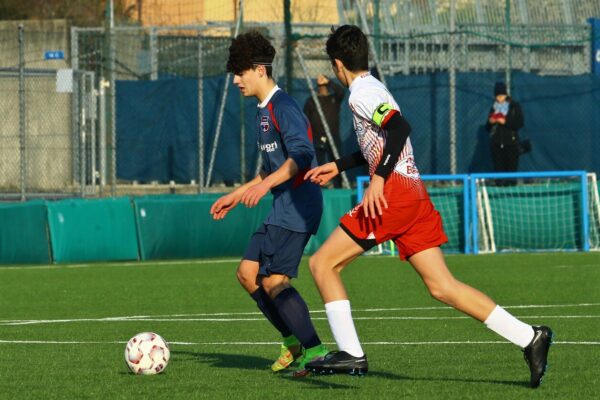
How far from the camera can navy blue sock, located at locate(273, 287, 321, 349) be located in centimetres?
900

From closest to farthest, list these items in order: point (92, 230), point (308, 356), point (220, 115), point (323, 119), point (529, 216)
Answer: point (308, 356) → point (92, 230) → point (529, 216) → point (323, 119) → point (220, 115)

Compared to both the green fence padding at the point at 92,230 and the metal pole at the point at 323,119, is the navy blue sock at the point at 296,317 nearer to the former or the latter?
the green fence padding at the point at 92,230

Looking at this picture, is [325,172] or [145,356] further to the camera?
[145,356]

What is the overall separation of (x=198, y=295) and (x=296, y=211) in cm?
676

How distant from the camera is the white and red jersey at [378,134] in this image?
8242mm

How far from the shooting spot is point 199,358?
10203mm

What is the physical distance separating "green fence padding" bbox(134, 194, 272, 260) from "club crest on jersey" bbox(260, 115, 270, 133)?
12.3 m

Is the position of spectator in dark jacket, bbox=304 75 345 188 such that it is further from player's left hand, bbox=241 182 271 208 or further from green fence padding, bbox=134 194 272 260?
player's left hand, bbox=241 182 271 208

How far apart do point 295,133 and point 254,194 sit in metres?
0.61

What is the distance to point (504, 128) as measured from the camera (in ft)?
79.2

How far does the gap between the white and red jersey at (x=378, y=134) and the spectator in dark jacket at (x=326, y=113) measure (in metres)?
15.6

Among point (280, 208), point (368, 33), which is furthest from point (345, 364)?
point (368, 33)

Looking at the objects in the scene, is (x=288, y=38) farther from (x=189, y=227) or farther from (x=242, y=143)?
(x=189, y=227)

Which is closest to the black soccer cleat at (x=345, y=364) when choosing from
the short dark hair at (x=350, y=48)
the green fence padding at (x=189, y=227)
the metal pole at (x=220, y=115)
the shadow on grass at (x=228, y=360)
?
the shadow on grass at (x=228, y=360)
